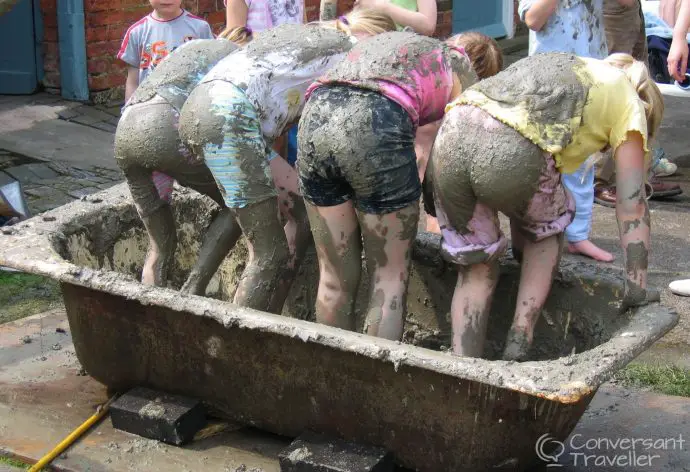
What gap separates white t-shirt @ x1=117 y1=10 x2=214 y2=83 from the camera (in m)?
5.78

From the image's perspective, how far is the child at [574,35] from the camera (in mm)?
5414

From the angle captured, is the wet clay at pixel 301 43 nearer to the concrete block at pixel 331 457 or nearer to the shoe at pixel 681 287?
the concrete block at pixel 331 457

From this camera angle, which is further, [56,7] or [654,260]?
[56,7]

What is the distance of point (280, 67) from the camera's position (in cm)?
399

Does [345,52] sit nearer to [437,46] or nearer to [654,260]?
[437,46]

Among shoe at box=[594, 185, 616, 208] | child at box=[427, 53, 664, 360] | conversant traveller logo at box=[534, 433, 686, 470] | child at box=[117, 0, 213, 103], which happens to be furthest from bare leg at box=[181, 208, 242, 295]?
shoe at box=[594, 185, 616, 208]

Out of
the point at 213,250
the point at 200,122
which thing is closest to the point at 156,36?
the point at 213,250

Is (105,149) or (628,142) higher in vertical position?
(628,142)

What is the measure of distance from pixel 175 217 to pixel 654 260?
2527mm

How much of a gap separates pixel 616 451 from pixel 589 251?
6.23ft

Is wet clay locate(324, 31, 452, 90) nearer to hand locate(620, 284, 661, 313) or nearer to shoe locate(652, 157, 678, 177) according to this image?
hand locate(620, 284, 661, 313)

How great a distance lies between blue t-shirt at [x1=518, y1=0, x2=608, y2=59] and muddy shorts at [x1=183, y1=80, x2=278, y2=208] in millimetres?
2022

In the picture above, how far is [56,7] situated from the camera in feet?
24.6

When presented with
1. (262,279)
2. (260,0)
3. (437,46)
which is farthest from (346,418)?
(260,0)
